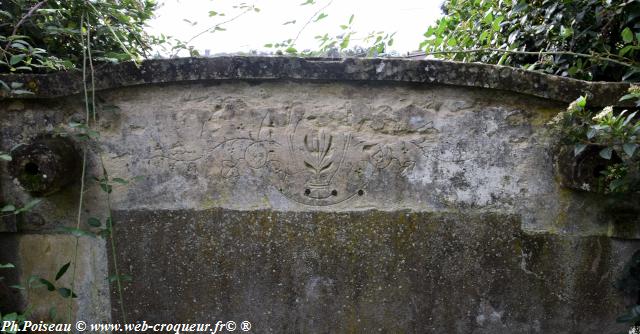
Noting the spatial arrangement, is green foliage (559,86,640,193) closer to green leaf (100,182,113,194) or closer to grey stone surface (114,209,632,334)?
grey stone surface (114,209,632,334)

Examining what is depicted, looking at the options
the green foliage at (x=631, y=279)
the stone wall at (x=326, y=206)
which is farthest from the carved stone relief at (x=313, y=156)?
the green foliage at (x=631, y=279)

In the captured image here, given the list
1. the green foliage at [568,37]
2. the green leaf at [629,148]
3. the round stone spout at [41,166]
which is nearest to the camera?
the green leaf at [629,148]

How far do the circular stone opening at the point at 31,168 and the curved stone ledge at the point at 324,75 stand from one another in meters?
0.34

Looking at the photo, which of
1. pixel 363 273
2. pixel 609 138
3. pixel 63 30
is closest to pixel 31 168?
pixel 63 30

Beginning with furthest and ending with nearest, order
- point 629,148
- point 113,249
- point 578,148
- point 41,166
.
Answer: point 113,249
point 41,166
point 578,148
point 629,148

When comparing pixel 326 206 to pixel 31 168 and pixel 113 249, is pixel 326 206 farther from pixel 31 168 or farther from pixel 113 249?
pixel 31 168

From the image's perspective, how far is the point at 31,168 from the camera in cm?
Result: 234

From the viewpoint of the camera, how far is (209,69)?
7.75 ft

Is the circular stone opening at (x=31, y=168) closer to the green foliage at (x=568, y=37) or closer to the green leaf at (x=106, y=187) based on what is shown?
the green leaf at (x=106, y=187)

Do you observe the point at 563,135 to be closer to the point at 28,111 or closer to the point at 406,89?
the point at 406,89

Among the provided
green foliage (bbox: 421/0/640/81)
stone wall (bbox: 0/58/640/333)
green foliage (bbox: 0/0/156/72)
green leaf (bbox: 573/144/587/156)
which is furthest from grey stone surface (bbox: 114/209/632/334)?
green foliage (bbox: 421/0/640/81)

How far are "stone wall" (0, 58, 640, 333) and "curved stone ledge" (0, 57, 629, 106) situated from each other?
1 centimetres

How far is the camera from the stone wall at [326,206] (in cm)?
240

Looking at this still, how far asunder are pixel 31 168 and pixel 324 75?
1.43 meters
